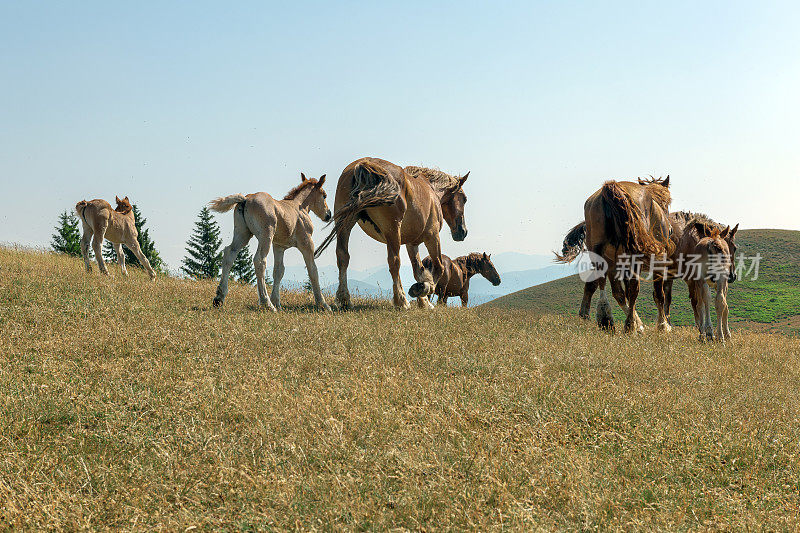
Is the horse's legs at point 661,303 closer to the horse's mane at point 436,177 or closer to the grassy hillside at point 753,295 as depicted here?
the horse's mane at point 436,177

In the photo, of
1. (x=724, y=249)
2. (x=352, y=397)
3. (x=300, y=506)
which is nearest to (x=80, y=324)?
(x=352, y=397)

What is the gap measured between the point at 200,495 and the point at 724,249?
10.2 meters

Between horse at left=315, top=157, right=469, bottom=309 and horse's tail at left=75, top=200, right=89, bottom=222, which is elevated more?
horse's tail at left=75, top=200, right=89, bottom=222

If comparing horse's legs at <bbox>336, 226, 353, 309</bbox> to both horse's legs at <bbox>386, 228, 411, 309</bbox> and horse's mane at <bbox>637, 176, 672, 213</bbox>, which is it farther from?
horse's mane at <bbox>637, 176, 672, 213</bbox>

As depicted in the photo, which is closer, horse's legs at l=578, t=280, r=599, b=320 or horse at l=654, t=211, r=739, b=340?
horse at l=654, t=211, r=739, b=340

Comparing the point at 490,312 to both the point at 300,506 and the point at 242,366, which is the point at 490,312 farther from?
the point at 300,506

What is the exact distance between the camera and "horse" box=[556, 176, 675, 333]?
442 inches

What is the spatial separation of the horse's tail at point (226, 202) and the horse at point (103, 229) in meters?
7.30

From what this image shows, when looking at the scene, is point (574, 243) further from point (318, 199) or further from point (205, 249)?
point (205, 249)

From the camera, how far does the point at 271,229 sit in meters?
11.9

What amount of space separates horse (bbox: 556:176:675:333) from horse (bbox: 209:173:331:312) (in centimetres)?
561

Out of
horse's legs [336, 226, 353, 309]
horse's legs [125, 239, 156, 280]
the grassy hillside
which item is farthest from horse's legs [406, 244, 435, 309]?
the grassy hillside

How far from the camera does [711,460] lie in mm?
5094

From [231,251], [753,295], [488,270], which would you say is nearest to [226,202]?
[231,251]
